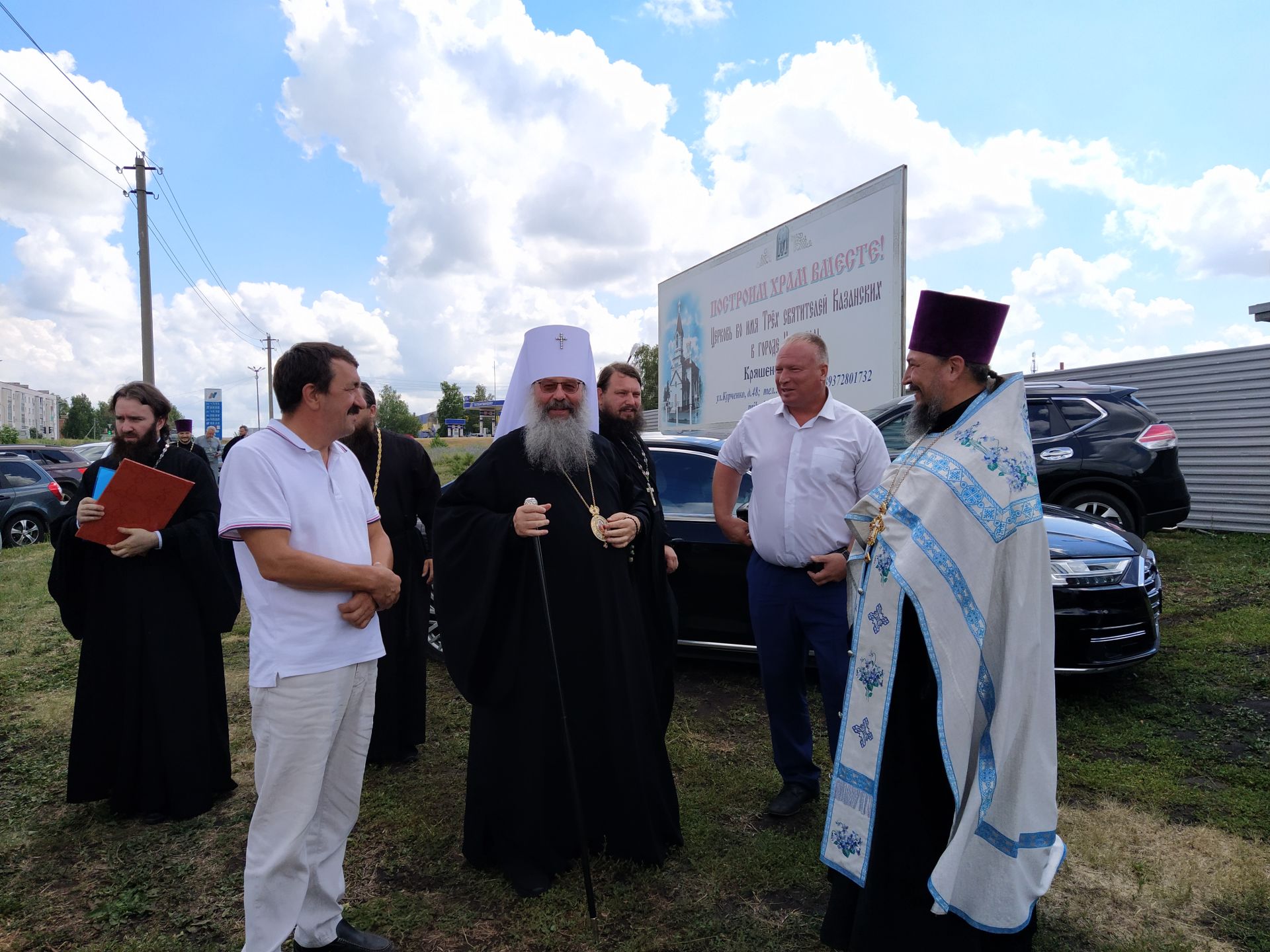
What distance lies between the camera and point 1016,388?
2426mm

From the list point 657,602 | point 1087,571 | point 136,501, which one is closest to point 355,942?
point 657,602

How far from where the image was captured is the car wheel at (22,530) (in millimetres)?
13430

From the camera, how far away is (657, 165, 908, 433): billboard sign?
303 inches

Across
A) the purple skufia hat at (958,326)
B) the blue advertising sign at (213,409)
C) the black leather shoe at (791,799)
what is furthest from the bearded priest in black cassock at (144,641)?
the blue advertising sign at (213,409)

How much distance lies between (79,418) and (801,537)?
131m

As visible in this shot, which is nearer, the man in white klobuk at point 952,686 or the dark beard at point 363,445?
the man in white klobuk at point 952,686

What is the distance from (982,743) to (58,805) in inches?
168

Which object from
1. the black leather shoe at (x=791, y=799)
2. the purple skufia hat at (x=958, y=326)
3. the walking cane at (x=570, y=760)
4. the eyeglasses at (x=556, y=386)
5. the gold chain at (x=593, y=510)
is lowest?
the black leather shoe at (x=791, y=799)

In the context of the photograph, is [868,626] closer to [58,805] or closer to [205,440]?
[58,805]

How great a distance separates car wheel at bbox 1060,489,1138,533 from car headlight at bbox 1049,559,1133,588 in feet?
12.2

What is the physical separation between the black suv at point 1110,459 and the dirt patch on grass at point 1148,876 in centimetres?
488

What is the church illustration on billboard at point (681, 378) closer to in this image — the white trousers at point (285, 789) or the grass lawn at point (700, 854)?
the grass lawn at point (700, 854)

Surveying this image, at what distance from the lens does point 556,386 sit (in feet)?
10.9

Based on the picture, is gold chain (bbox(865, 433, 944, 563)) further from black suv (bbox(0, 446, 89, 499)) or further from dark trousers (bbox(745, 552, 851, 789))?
black suv (bbox(0, 446, 89, 499))
